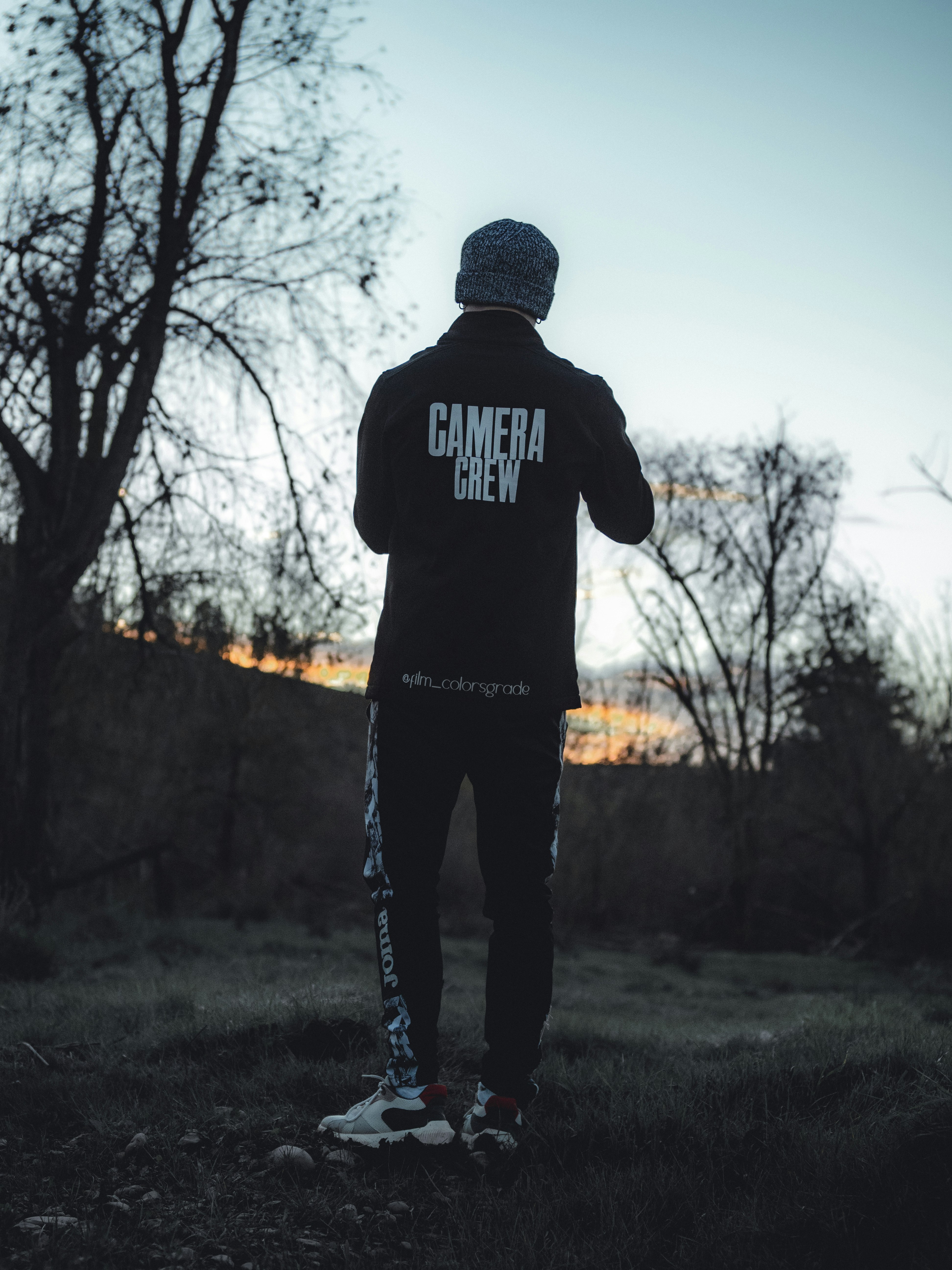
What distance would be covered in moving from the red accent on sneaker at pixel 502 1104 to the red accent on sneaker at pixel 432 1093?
123 mm

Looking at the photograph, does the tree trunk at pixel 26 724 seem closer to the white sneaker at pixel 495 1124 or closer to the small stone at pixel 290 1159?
the small stone at pixel 290 1159

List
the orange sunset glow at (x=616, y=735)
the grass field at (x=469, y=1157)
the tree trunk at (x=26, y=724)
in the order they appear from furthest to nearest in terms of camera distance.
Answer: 1. the orange sunset glow at (x=616, y=735)
2. the tree trunk at (x=26, y=724)
3. the grass field at (x=469, y=1157)

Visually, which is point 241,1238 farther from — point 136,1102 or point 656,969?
point 656,969

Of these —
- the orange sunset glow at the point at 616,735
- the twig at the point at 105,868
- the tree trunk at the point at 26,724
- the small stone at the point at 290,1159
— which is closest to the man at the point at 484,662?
the small stone at the point at 290,1159

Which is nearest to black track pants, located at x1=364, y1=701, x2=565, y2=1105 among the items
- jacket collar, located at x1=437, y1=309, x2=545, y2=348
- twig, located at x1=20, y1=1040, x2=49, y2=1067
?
jacket collar, located at x1=437, y1=309, x2=545, y2=348

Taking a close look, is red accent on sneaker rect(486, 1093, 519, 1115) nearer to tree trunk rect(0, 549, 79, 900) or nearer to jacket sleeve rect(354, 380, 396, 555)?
jacket sleeve rect(354, 380, 396, 555)

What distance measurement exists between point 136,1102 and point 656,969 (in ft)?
47.9

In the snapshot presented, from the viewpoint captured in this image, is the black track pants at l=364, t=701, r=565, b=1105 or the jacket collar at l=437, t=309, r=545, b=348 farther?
the jacket collar at l=437, t=309, r=545, b=348

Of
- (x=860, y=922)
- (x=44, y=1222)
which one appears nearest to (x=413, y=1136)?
(x=44, y=1222)

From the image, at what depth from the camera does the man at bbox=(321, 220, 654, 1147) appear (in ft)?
7.38

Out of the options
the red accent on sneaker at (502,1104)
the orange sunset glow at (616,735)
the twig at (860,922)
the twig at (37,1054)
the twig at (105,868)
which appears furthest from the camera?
the orange sunset glow at (616,735)

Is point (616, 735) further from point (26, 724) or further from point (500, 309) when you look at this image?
point (500, 309)

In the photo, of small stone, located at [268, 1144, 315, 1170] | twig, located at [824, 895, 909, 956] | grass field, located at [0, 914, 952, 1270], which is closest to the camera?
grass field, located at [0, 914, 952, 1270]

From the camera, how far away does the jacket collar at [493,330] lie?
7.81 feet
